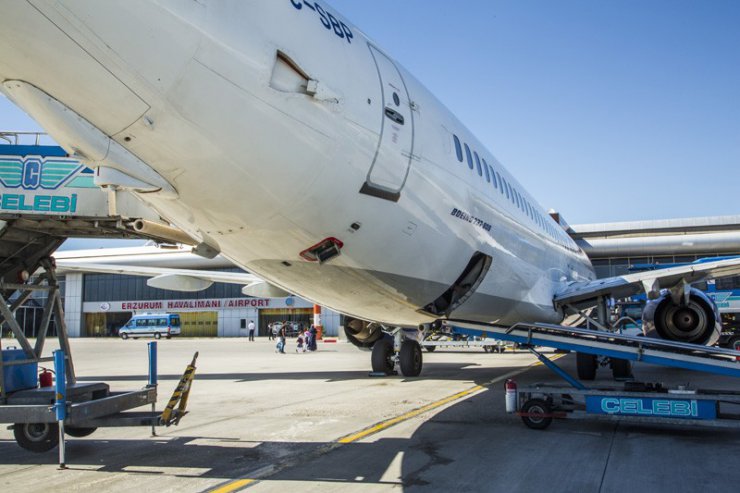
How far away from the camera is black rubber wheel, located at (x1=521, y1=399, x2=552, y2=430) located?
8.09 metres

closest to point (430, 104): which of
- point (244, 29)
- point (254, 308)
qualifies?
point (244, 29)

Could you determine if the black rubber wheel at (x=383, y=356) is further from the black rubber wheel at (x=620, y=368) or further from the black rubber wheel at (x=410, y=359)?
the black rubber wheel at (x=620, y=368)

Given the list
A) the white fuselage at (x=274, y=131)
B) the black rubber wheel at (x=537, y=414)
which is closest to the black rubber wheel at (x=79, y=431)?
the white fuselage at (x=274, y=131)

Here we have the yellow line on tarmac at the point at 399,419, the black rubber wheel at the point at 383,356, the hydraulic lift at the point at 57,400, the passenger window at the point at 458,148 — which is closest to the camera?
the hydraulic lift at the point at 57,400

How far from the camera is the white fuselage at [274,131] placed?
139 inches

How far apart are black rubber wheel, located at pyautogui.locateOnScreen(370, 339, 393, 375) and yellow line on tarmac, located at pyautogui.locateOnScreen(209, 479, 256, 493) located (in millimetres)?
9540

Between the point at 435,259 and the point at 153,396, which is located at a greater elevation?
the point at 435,259

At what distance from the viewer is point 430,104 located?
689 cm

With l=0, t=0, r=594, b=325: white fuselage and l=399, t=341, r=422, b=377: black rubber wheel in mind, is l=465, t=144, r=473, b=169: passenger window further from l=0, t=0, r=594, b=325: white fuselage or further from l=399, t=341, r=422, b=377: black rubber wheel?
l=399, t=341, r=422, b=377: black rubber wheel

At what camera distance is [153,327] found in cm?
5562

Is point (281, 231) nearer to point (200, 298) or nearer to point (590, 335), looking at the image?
point (590, 335)

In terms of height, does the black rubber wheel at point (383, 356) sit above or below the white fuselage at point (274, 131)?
below

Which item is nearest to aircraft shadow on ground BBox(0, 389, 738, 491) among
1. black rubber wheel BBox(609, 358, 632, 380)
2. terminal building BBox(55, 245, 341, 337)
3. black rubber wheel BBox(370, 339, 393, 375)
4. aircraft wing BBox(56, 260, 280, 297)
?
aircraft wing BBox(56, 260, 280, 297)

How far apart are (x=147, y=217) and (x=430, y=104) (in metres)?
3.49
